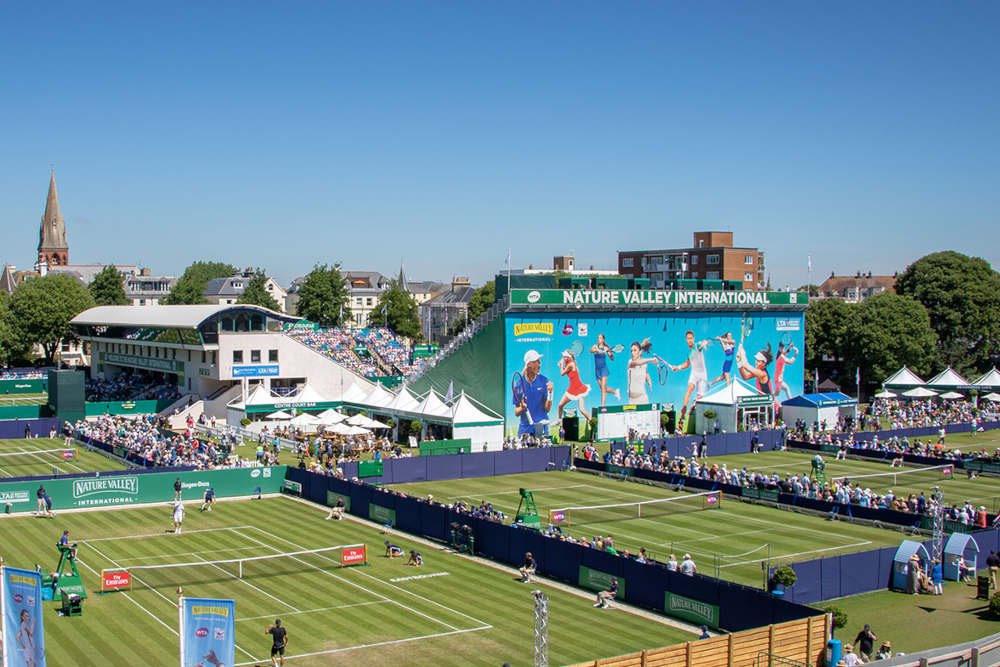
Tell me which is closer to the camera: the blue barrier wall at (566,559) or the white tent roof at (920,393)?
the blue barrier wall at (566,559)

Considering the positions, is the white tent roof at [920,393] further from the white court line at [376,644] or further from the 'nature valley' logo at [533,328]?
the white court line at [376,644]

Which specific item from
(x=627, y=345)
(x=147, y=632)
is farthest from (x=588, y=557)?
(x=627, y=345)

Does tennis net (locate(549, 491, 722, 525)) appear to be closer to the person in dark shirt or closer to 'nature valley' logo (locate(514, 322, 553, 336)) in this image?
the person in dark shirt

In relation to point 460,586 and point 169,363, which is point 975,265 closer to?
point 169,363

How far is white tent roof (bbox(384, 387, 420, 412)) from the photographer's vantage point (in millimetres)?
63556

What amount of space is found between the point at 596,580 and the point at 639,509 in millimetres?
12812

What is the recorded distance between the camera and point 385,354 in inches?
3807

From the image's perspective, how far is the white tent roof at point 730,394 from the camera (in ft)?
226

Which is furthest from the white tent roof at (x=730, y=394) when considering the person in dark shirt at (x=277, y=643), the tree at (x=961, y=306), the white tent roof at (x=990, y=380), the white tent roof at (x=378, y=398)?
the person in dark shirt at (x=277, y=643)

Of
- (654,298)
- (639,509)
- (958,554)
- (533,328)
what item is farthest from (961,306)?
(958,554)

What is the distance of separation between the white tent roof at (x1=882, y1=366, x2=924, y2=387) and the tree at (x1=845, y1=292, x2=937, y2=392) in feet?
12.1

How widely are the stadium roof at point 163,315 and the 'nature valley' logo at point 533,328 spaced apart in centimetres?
1861

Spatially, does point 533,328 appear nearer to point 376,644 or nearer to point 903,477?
point 903,477

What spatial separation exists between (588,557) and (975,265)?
7760 centimetres
